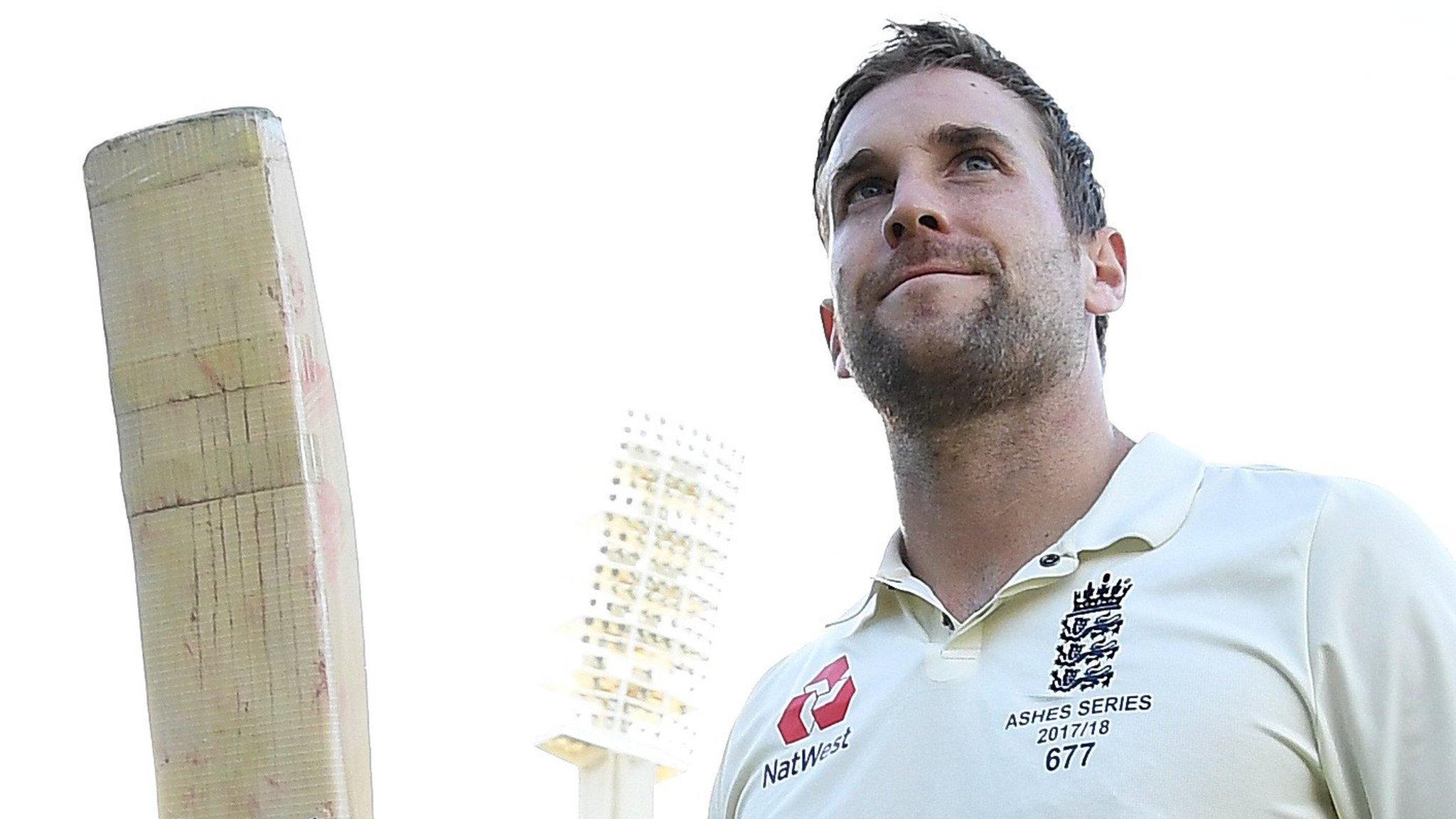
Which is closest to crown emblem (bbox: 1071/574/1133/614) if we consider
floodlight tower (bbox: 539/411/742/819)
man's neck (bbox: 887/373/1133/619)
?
man's neck (bbox: 887/373/1133/619)

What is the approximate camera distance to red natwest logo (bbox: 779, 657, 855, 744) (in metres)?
1.86

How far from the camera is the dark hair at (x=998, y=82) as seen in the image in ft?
6.82

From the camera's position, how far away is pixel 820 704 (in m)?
1.90

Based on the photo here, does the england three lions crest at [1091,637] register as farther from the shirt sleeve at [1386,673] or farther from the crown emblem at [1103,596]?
the shirt sleeve at [1386,673]

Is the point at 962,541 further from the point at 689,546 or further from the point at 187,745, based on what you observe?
the point at 689,546

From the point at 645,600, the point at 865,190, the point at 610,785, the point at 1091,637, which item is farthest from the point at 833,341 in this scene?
the point at 610,785

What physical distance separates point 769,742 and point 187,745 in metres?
0.64

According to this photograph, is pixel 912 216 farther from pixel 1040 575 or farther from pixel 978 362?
pixel 1040 575

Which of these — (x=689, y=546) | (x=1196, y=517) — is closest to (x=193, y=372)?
(x=1196, y=517)

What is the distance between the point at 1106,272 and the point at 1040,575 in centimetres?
51

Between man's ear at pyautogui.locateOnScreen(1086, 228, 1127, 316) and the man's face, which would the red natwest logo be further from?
man's ear at pyautogui.locateOnScreen(1086, 228, 1127, 316)

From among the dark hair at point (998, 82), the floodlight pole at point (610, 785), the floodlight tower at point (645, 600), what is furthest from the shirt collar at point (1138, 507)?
the floodlight pole at point (610, 785)

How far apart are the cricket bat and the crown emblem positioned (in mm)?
707

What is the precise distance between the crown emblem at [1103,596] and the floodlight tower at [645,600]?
50.0ft
